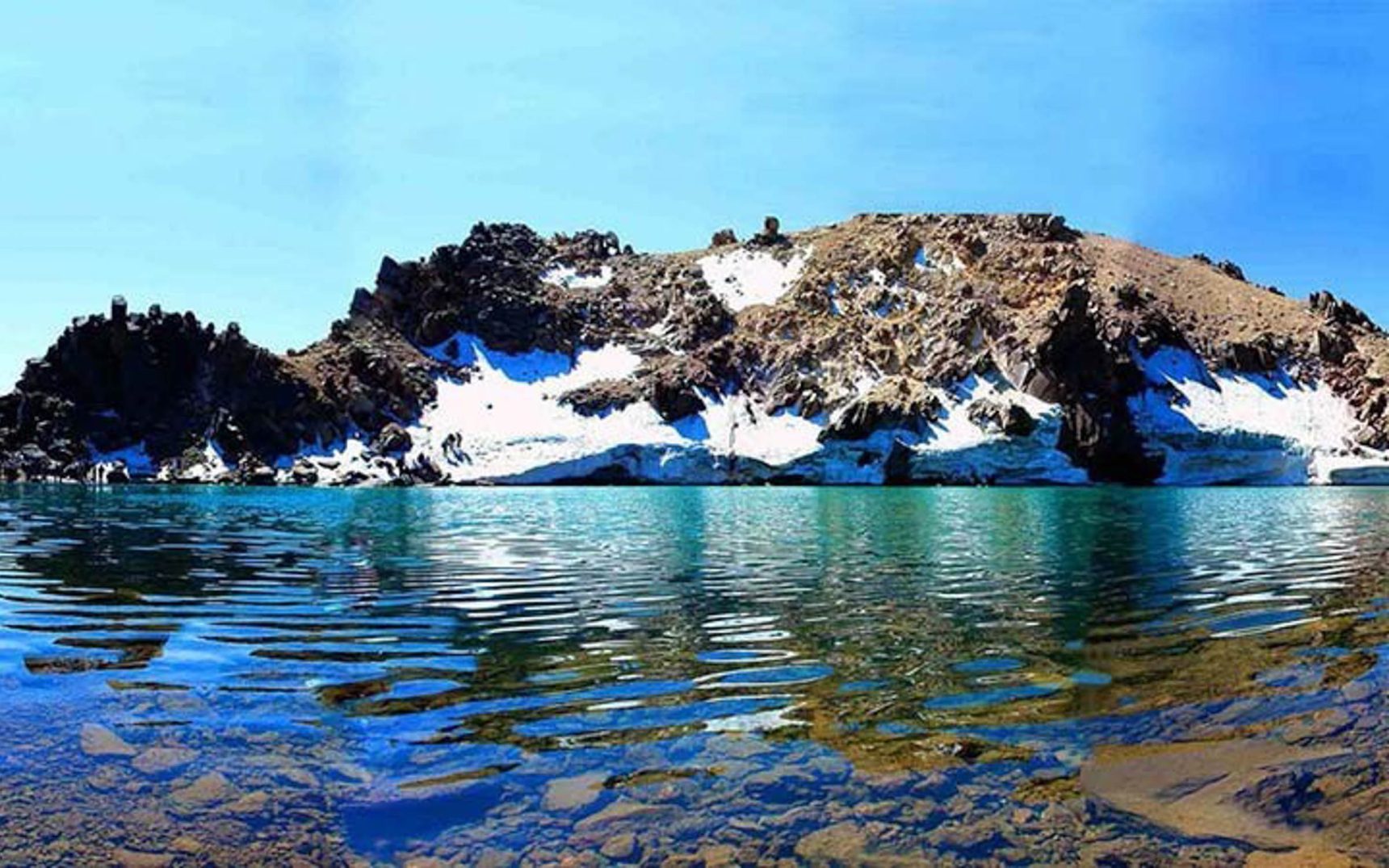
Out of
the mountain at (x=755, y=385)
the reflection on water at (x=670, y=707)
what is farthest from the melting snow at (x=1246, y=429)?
the reflection on water at (x=670, y=707)

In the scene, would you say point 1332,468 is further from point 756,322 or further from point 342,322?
point 342,322

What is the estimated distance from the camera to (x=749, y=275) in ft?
557

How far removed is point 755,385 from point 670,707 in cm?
12463

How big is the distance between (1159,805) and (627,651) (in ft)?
25.4

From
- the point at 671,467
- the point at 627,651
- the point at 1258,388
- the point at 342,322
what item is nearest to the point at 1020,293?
the point at 1258,388

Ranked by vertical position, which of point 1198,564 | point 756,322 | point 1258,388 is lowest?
point 1198,564

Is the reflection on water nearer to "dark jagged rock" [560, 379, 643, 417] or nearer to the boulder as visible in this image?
the boulder

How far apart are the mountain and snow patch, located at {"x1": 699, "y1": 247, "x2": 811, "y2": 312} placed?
245 cm

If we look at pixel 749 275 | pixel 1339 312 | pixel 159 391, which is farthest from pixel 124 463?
pixel 1339 312

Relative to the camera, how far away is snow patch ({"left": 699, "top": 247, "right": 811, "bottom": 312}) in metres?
162

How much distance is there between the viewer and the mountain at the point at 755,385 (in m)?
115

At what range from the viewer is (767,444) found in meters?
119

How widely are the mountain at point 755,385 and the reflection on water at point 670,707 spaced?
9373cm

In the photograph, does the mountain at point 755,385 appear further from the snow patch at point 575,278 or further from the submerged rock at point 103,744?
the submerged rock at point 103,744
